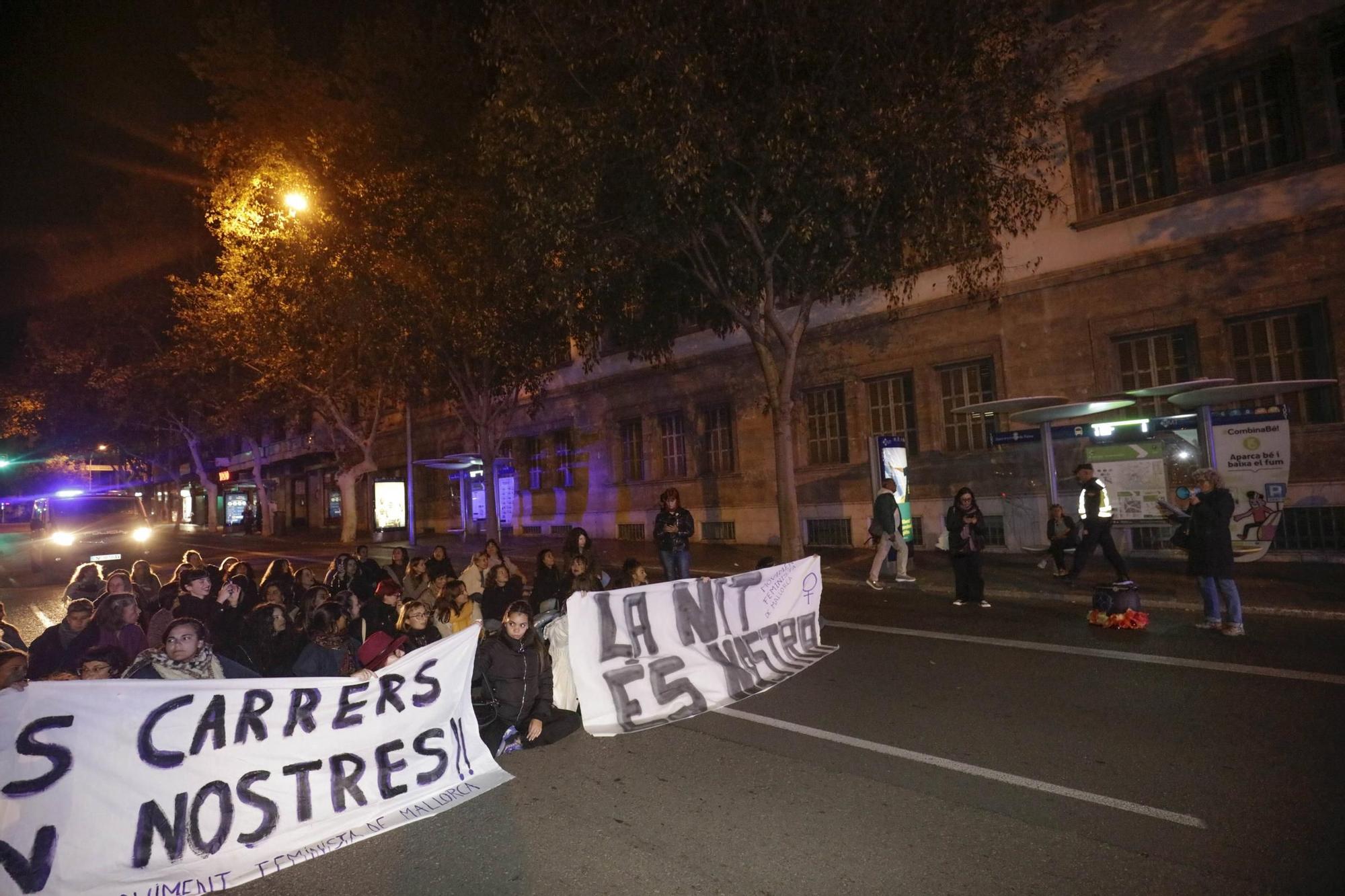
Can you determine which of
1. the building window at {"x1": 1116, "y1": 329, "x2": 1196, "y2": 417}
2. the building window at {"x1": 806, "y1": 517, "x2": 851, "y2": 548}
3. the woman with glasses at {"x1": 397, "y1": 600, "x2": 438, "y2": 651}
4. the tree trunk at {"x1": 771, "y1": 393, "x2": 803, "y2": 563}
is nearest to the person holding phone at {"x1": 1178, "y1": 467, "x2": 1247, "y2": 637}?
the tree trunk at {"x1": 771, "y1": 393, "x2": 803, "y2": 563}

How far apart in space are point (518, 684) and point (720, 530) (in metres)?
16.6

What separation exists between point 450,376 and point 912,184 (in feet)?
47.0

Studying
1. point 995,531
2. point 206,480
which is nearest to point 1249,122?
point 995,531

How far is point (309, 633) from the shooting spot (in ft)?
21.0

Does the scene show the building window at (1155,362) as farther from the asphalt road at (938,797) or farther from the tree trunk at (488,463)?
the tree trunk at (488,463)

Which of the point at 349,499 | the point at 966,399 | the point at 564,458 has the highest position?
the point at 966,399

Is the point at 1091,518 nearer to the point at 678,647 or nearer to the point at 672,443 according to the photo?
the point at 678,647

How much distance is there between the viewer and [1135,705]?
19.9ft

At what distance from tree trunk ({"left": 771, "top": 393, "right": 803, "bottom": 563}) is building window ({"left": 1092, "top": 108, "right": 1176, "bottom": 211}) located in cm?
816

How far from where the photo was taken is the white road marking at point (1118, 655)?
6.70 m

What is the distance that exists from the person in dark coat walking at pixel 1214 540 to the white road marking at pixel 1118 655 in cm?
129

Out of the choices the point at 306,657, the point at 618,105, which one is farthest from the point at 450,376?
the point at 306,657

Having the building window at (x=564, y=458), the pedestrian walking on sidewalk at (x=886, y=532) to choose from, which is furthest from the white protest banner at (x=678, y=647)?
the building window at (x=564, y=458)

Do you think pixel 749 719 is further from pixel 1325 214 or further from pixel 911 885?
pixel 1325 214
